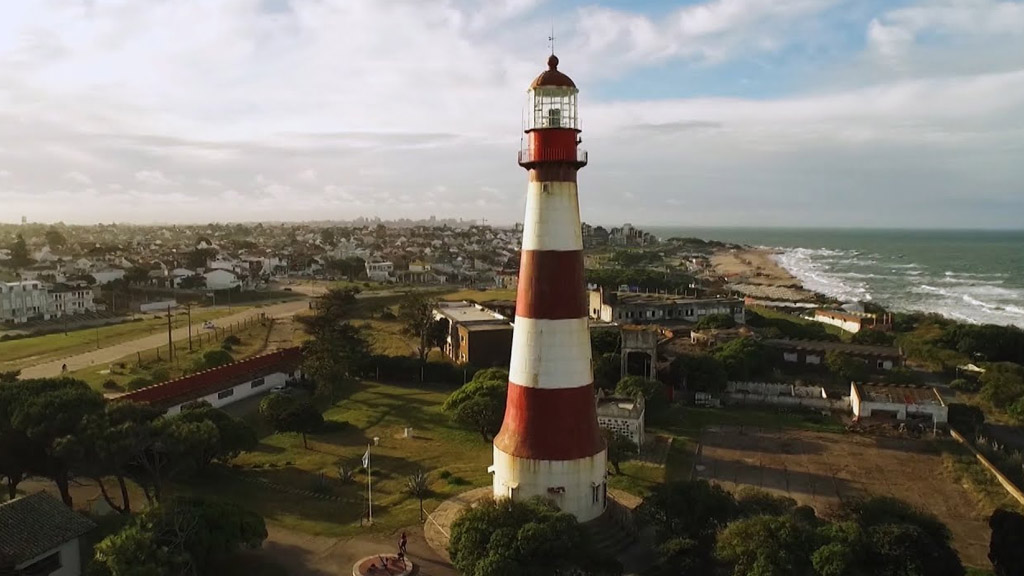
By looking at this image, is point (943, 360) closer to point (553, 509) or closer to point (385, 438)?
point (385, 438)

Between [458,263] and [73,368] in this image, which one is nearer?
[73,368]

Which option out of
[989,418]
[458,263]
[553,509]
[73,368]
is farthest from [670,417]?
[458,263]

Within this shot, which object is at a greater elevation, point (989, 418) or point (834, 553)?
point (834, 553)

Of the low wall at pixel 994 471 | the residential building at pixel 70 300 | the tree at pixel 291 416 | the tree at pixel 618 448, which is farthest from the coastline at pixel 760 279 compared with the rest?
the residential building at pixel 70 300

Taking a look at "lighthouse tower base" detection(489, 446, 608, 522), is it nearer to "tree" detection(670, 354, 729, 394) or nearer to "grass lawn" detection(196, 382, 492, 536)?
"grass lawn" detection(196, 382, 492, 536)

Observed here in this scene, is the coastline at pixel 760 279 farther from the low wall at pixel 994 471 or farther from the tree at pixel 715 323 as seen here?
the low wall at pixel 994 471

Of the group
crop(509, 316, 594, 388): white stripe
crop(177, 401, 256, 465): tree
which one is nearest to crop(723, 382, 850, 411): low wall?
crop(509, 316, 594, 388): white stripe

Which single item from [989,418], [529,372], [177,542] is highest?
[529,372]
